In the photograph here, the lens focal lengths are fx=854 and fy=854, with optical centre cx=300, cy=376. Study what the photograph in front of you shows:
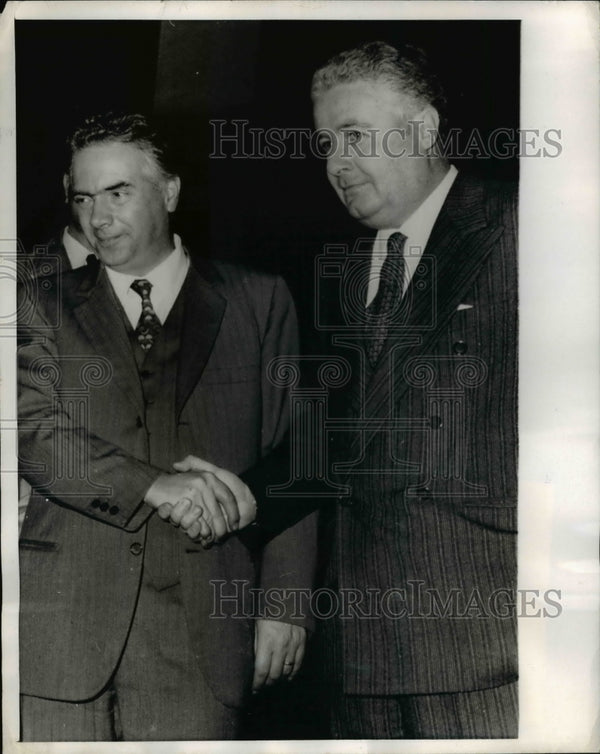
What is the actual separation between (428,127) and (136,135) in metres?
0.75

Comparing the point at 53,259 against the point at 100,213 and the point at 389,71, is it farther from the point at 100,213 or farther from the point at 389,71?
the point at 389,71

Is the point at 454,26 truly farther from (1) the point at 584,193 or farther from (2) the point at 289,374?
(2) the point at 289,374

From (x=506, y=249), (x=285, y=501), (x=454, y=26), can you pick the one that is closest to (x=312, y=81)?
(x=454, y=26)

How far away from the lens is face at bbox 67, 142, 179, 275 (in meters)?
2.19

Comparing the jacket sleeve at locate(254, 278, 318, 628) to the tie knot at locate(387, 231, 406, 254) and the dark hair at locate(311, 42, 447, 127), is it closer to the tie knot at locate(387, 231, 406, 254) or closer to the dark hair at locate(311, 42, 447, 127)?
the tie knot at locate(387, 231, 406, 254)

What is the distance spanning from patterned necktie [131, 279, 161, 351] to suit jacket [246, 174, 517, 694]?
45cm

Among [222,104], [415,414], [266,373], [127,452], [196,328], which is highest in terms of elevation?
[222,104]

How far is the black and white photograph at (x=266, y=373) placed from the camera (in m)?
A: 2.19

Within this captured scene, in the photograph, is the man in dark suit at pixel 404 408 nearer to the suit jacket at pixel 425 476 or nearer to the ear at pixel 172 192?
the suit jacket at pixel 425 476

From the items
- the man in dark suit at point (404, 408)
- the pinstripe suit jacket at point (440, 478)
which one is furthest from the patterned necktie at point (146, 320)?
the pinstripe suit jacket at point (440, 478)

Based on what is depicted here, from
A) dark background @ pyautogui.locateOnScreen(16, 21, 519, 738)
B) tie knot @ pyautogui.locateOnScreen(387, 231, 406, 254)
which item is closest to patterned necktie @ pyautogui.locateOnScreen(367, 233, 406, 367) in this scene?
tie knot @ pyautogui.locateOnScreen(387, 231, 406, 254)

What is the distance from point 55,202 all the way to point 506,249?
3.87 ft

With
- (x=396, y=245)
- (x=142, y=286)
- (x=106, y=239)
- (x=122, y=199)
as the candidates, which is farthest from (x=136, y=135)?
(x=396, y=245)

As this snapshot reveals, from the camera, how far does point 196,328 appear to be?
7.24ft
